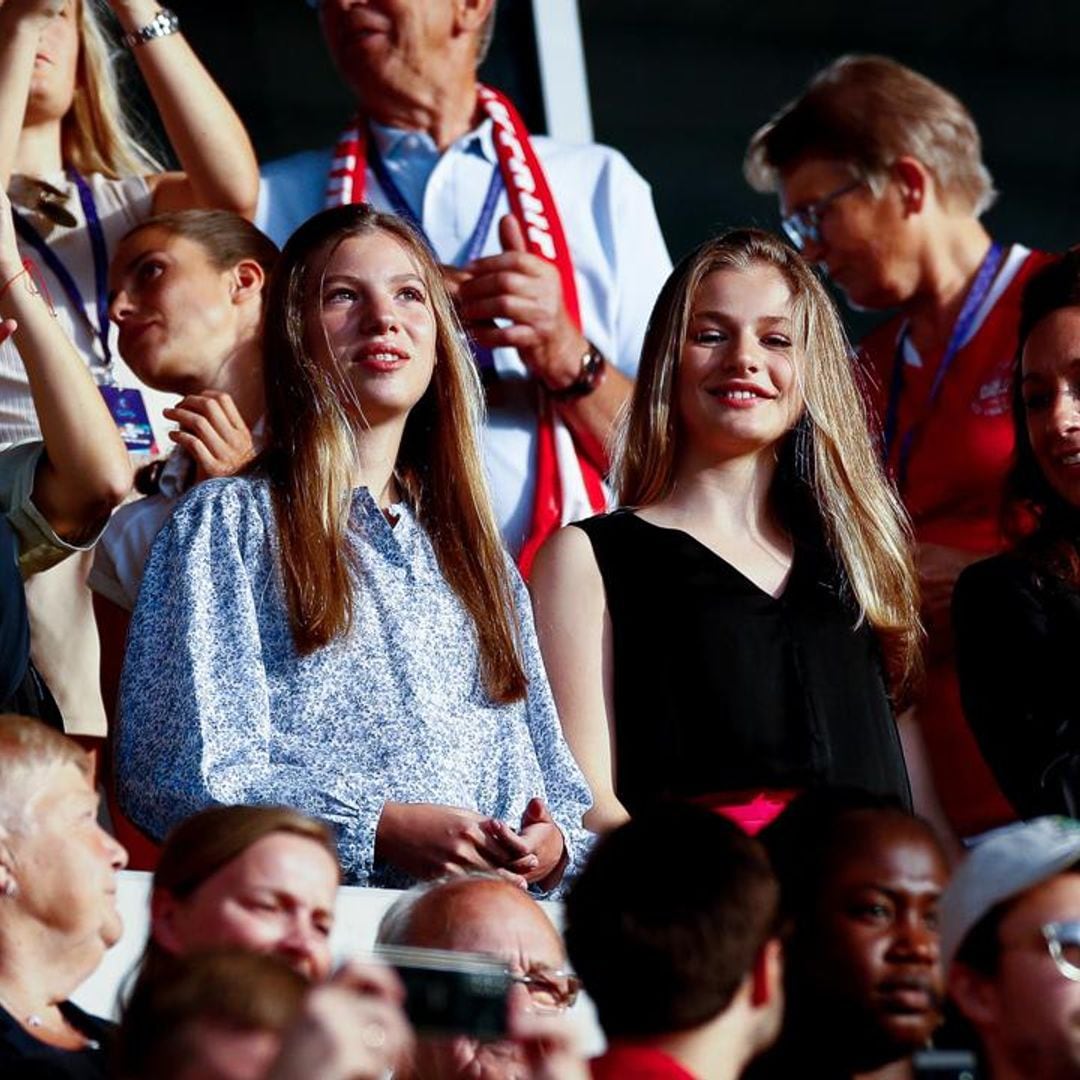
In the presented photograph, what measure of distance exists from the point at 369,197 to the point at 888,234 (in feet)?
3.67

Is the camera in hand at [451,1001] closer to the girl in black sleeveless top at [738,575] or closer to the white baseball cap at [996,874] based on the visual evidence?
the white baseball cap at [996,874]

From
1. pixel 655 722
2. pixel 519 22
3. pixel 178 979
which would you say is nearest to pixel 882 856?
pixel 655 722

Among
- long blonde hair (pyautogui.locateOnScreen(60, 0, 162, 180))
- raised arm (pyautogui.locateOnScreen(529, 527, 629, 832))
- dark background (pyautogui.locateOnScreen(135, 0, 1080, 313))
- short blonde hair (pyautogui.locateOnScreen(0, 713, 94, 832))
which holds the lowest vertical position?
dark background (pyautogui.locateOnScreen(135, 0, 1080, 313))

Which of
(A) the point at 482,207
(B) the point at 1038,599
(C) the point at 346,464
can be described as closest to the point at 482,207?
(A) the point at 482,207

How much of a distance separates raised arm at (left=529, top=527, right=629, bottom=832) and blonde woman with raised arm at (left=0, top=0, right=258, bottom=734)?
0.95 metres

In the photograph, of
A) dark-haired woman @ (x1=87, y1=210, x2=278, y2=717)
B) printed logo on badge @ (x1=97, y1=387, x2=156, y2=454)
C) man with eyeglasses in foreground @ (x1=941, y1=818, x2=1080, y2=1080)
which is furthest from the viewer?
printed logo on badge @ (x1=97, y1=387, x2=156, y2=454)

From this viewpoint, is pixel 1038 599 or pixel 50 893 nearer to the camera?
pixel 50 893

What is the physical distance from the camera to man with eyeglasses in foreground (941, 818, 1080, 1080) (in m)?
3.13

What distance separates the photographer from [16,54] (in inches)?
196

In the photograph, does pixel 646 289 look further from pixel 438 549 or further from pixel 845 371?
pixel 438 549

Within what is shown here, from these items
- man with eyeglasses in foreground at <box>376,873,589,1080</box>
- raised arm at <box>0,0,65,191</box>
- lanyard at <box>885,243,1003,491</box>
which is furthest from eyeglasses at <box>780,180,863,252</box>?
man with eyeglasses in foreground at <box>376,873,589,1080</box>

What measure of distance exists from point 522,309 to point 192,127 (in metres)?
0.80

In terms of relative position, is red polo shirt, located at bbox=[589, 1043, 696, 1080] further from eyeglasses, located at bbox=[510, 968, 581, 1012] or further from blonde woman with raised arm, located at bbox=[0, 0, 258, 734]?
blonde woman with raised arm, located at bbox=[0, 0, 258, 734]

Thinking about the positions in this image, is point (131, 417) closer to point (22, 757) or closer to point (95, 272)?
point (95, 272)
